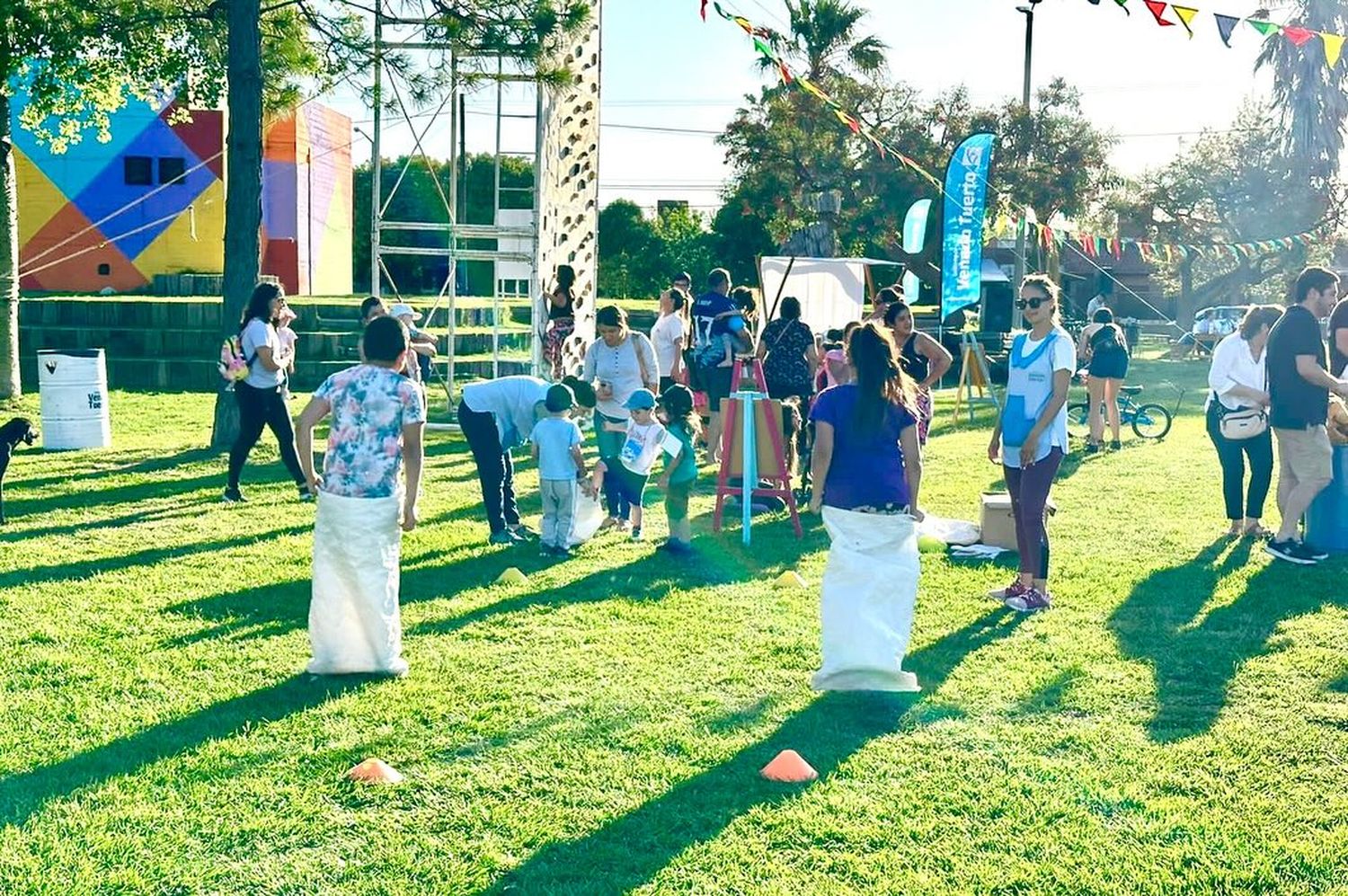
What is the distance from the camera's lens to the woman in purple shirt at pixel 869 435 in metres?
5.69

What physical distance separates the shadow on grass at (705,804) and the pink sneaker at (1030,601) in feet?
4.30

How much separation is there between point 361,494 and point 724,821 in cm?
236

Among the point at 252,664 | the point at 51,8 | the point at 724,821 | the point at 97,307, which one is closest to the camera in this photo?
the point at 724,821

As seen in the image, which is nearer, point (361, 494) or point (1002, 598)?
point (361, 494)

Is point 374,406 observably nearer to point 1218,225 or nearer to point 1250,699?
point 1250,699

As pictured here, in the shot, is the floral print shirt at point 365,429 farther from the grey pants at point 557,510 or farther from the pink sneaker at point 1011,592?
the pink sneaker at point 1011,592

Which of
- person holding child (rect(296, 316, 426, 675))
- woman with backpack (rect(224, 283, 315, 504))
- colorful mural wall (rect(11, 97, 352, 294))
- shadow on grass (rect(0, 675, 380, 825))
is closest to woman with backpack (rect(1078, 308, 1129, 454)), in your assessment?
woman with backpack (rect(224, 283, 315, 504))

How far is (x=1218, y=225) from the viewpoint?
44000 mm

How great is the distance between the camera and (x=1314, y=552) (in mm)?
8633

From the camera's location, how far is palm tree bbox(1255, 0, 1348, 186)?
41688 millimetres

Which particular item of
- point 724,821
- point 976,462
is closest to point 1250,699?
point 724,821

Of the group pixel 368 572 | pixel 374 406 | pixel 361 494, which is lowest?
pixel 368 572

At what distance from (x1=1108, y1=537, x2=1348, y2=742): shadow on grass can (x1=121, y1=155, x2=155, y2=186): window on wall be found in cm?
2295

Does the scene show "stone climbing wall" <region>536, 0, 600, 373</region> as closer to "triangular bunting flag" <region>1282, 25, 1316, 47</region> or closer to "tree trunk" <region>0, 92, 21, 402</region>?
"tree trunk" <region>0, 92, 21, 402</region>
